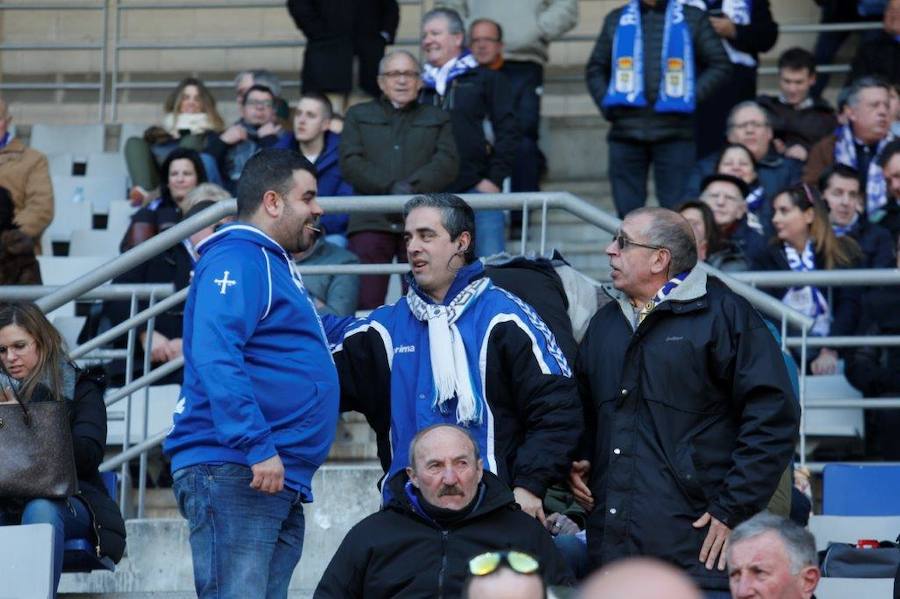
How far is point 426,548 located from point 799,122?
253 inches

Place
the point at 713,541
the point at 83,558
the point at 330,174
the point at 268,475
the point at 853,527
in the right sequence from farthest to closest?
the point at 330,174 < the point at 853,527 < the point at 83,558 < the point at 713,541 < the point at 268,475

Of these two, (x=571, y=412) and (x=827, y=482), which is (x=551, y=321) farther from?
(x=827, y=482)

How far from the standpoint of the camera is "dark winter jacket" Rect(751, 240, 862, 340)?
1027cm

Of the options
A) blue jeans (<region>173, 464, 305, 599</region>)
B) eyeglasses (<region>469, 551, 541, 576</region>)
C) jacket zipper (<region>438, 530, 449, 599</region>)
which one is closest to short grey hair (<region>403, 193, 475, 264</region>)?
jacket zipper (<region>438, 530, 449, 599</region>)

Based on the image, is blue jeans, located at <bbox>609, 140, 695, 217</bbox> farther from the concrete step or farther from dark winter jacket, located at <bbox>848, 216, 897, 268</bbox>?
the concrete step

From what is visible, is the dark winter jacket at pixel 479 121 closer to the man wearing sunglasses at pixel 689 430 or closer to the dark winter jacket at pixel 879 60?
the dark winter jacket at pixel 879 60

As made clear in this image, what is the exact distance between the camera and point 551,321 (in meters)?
7.73

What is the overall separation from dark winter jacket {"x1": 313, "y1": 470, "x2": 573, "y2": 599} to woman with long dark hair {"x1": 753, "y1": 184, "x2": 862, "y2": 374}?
3691mm

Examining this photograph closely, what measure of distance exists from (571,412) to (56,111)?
30.3 ft

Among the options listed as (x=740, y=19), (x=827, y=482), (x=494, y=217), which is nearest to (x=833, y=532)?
(x=827, y=482)

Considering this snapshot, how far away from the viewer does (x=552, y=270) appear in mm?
8016

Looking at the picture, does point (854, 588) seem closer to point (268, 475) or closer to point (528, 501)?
point (528, 501)

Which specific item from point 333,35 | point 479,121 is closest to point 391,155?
point 479,121

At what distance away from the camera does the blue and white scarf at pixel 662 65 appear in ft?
39.6
